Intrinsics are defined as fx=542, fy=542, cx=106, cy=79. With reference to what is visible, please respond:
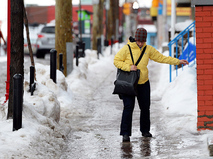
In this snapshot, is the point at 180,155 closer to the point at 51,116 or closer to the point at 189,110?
the point at 51,116

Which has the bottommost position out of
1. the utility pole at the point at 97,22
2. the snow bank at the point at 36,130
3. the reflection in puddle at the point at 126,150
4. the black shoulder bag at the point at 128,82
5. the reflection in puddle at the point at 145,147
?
the reflection in puddle at the point at 126,150

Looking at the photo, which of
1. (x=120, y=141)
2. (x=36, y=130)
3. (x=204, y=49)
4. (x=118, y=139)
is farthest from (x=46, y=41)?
(x=36, y=130)

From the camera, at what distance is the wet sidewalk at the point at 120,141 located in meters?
6.85

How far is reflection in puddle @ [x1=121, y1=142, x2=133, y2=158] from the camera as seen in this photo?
6.88m

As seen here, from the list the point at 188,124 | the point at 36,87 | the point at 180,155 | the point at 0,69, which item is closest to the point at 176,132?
the point at 188,124

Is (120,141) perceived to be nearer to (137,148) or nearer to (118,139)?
(118,139)

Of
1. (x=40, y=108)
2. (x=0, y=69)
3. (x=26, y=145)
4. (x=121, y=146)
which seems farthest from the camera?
(x=0, y=69)

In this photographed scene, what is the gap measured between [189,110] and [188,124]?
1.20 m

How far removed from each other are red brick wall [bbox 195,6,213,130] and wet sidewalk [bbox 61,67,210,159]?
1.93 ft

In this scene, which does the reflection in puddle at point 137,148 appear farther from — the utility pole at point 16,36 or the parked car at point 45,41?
the parked car at point 45,41

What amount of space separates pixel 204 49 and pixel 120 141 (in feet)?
5.92

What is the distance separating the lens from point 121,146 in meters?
7.48

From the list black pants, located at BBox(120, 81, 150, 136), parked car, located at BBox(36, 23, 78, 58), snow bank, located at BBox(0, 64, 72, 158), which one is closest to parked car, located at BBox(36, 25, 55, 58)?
parked car, located at BBox(36, 23, 78, 58)

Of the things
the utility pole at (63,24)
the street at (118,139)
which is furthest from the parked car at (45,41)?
the street at (118,139)
